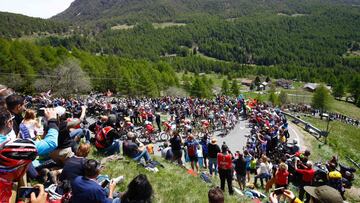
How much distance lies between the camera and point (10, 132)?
4.35m

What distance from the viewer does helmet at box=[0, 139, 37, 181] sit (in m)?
3.57

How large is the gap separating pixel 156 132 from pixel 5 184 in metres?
20.6

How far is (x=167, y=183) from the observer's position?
9789 millimetres

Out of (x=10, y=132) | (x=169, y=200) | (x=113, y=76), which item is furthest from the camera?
(x=113, y=76)

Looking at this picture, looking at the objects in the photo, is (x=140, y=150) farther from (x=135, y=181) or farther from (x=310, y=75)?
(x=310, y=75)

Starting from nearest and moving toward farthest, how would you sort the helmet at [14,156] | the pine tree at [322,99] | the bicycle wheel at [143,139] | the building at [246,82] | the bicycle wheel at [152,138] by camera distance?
the helmet at [14,156]
the bicycle wheel at [143,139]
the bicycle wheel at [152,138]
the pine tree at [322,99]
the building at [246,82]

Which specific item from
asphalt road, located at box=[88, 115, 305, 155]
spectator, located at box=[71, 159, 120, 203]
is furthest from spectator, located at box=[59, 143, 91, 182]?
asphalt road, located at box=[88, 115, 305, 155]

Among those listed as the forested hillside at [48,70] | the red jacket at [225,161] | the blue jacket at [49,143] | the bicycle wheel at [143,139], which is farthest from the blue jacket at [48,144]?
the forested hillside at [48,70]

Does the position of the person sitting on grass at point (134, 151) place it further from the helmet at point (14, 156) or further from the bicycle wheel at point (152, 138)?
the bicycle wheel at point (152, 138)

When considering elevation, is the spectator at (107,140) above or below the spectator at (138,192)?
below

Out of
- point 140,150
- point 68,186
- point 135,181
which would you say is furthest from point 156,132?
point 135,181

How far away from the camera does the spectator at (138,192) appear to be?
15.4 feet

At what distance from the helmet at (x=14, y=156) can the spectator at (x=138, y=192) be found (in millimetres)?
1576

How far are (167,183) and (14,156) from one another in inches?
262
